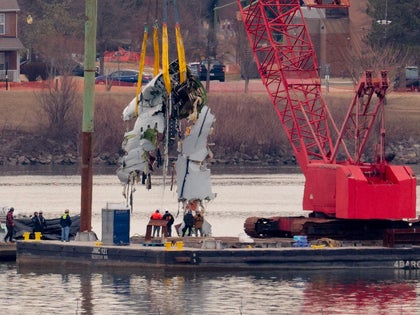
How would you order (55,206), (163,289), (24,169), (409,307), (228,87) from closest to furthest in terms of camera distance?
(409,307)
(163,289)
(55,206)
(24,169)
(228,87)

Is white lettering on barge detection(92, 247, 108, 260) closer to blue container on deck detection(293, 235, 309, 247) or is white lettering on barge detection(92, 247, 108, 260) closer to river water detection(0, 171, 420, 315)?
river water detection(0, 171, 420, 315)

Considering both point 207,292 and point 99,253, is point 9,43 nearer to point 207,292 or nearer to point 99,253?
point 99,253

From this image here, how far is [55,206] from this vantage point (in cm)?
9719

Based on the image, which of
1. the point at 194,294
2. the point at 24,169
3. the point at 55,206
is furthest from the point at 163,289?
the point at 24,169

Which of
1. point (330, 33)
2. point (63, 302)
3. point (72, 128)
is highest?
point (330, 33)

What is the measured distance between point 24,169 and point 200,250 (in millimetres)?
68846

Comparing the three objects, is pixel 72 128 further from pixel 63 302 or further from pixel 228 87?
pixel 63 302

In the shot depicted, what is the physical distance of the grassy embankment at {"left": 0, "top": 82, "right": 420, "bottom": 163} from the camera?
141875 millimetres

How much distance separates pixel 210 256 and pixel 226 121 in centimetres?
8064

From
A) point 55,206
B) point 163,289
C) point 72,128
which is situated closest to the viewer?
point 163,289

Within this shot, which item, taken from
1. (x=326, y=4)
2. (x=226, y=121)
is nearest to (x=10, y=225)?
(x=326, y=4)

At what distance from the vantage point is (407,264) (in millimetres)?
65812

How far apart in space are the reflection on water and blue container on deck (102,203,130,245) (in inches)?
58.8

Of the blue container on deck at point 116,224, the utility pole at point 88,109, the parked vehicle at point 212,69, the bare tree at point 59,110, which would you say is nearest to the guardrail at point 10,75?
the bare tree at point 59,110
